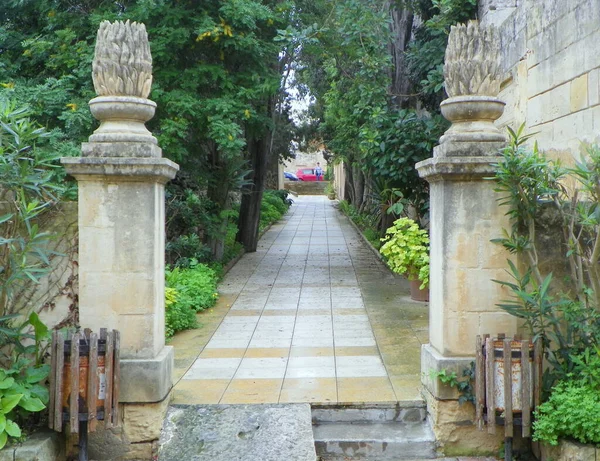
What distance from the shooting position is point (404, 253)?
30.6 feet

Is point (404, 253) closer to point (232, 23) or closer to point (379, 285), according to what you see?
point (379, 285)

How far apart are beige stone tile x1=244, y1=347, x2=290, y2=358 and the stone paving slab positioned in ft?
5.68

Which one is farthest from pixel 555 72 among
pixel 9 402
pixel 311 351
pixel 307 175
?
pixel 307 175

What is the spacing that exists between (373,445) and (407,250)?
4667mm

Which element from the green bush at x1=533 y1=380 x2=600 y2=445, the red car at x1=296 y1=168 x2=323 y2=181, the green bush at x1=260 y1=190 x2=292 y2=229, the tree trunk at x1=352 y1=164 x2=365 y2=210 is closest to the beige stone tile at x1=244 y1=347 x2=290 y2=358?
the green bush at x1=533 y1=380 x2=600 y2=445

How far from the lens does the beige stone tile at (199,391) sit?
17.9ft

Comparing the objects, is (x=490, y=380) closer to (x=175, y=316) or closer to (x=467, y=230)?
(x=467, y=230)

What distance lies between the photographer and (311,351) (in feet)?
23.4

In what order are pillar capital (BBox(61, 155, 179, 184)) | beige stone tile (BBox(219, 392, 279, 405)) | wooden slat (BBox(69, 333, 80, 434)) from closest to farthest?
wooden slat (BBox(69, 333, 80, 434)), pillar capital (BBox(61, 155, 179, 184)), beige stone tile (BBox(219, 392, 279, 405))

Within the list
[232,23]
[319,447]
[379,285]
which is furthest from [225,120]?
[319,447]

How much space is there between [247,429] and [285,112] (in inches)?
691

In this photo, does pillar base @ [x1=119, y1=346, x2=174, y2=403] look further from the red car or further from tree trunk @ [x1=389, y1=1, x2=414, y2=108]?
the red car

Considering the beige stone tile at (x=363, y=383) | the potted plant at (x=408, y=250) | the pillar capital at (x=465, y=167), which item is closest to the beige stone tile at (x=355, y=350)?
the beige stone tile at (x=363, y=383)

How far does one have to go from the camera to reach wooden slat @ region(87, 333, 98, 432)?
14.9 feet
